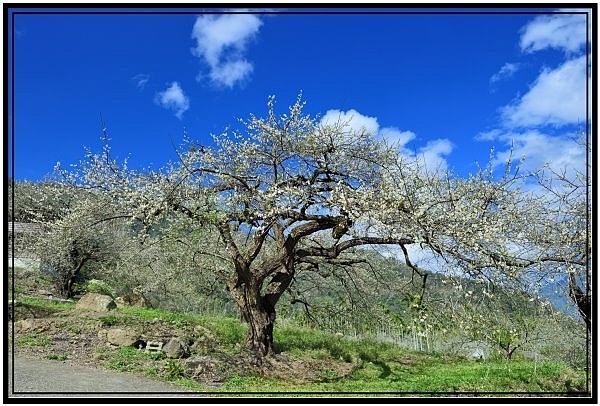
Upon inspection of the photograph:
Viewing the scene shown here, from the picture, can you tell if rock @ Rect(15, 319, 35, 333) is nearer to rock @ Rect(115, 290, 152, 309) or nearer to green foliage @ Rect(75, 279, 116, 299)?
green foliage @ Rect(75, 279, 116, 299)

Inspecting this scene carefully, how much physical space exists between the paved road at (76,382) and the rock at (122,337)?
3.74ft

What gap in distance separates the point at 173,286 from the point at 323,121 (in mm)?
9391

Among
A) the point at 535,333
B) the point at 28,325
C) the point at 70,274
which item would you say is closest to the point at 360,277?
the point at 535,333

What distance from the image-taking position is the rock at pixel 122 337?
9.12 metres

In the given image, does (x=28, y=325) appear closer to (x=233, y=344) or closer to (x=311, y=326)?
(x=233, y=344)

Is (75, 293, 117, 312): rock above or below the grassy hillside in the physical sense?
above

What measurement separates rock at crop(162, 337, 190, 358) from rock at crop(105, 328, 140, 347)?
762mm

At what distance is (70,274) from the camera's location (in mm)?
17328

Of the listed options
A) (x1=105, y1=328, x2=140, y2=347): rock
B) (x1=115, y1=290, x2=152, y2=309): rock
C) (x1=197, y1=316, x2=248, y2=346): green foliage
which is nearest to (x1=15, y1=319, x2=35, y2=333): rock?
(x1=105, y1=328, x2=140, y2=347): rock

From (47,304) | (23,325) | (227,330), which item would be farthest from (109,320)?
(47,304)

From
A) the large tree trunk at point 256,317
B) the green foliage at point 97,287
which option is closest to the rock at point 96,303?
the green foliage at point 97,287

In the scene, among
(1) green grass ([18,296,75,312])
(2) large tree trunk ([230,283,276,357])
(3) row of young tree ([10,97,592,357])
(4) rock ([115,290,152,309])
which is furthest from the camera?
(4) rock ([115,290,152,309])

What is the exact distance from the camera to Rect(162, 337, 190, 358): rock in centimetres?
856

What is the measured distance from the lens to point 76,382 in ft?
22.3
